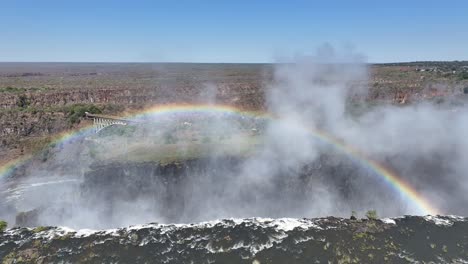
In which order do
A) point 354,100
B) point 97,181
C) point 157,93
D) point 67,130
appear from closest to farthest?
point 97,181 → point 67,130 → point 354,100 → point 157,93

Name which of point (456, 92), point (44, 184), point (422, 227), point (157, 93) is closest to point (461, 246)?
point (422, 227)

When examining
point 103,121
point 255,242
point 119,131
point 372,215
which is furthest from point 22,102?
point 372,215

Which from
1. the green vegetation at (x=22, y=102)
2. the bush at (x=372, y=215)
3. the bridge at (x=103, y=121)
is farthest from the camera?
the green vegetation at (x=22, y=102)

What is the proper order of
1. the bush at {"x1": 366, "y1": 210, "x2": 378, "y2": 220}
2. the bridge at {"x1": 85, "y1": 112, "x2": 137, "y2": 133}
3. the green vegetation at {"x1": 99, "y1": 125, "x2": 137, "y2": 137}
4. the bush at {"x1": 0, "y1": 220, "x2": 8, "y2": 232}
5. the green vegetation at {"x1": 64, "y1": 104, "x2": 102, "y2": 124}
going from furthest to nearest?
the green vegetation at {"x1": 64, "y1": 104, "x2": 102, "y2": 124} → the bridge at {"x1": 85, "y1": 112, "x2": 137, "y2": 133} → the green vegetation at {"x1": 99, "y1": 125, "x2": 137, "y2": 137} → the bush at {"x1": 366, "y1": 210, "x2": 378, "y2": 220} → the bush at {"x1": 0, "y1": 220, "x2": 8, "y2": 232}

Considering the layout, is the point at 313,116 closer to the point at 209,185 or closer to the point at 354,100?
the point at 354,100

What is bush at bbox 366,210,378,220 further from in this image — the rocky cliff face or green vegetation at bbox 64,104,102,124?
green vegetation at bbox 64,104,102,124

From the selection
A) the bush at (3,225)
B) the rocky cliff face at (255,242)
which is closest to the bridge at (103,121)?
the bush at (3,225)

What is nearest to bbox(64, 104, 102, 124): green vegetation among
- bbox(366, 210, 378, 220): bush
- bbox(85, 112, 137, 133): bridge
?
bbox(85, 112, 137, 133): bridge

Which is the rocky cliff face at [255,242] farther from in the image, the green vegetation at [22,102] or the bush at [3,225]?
the green vegetation at [22,102]

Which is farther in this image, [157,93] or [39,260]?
[157,93]
